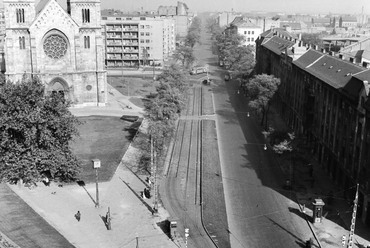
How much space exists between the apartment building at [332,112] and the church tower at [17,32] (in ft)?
157

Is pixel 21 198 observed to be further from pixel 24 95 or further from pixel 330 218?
pixel 330 218

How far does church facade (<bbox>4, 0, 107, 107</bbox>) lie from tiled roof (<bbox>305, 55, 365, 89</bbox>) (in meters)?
42.9

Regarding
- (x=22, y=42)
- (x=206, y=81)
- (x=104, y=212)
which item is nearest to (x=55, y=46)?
(x=22, y=42)

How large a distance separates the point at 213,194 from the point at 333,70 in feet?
84.8

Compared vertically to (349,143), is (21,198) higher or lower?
lower

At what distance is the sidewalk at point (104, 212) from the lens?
4072 centimetres

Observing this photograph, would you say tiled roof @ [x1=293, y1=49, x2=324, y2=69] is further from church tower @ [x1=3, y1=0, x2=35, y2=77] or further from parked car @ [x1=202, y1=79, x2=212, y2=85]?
parked car @ [x1=202, y1=79, x2=212, y2=85]

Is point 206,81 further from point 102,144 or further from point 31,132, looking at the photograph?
point 31,132

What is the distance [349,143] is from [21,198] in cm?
3555

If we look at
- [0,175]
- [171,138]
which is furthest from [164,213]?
[171,138]

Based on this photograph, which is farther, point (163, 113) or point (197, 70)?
point (197, 70)

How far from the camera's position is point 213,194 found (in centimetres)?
5181

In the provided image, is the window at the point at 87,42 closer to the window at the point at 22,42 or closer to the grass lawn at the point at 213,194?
the window at the point at 22,42

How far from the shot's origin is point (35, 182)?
5228 centimetres
